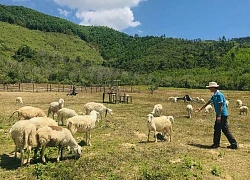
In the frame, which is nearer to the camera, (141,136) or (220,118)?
(220,118)

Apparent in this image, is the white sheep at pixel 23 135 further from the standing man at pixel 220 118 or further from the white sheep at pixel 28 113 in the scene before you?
the standing man at pixel 220 118

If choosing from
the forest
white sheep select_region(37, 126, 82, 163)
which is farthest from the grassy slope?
white sheep select_region(37, 126, 82, 163)

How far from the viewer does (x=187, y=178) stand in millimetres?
8523

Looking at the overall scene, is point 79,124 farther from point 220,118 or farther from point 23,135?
point 220,118

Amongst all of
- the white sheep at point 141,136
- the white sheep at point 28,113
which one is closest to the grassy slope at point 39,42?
the white sheep at point 28,113

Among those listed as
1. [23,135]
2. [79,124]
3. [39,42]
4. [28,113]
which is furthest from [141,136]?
[39,42]

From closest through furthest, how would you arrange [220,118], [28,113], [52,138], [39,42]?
1. [52,138]
2. [220,118]
3. [28,113]
4. [39,42]

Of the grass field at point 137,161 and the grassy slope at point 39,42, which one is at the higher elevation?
the grassy slope at point 39,42

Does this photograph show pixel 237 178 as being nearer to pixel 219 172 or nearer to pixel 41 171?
pixel 219 172

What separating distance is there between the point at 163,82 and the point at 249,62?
46486mm

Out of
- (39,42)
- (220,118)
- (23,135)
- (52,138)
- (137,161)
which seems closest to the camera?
(23,135)

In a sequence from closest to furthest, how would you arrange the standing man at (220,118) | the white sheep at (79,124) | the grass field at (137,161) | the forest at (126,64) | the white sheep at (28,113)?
the grass field at (137,161) < the white sheep at (79,124) < the standing man at (220,118) < the white sheep at (28,113) < the forest at (126,64)

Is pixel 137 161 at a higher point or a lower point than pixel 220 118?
lower

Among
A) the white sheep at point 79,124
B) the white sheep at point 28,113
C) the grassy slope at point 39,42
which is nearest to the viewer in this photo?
the white sheep at point 79,124
